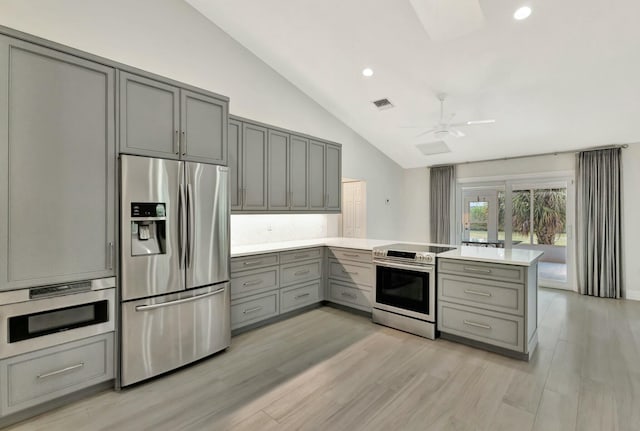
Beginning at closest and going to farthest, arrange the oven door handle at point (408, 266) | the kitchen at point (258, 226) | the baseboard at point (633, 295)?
the kitchen at point (258, 226), the oven door handle at point (408, 266), the baseboard at point (633, 295)

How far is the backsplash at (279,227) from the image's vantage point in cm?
398

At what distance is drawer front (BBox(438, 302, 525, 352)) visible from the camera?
2.71m

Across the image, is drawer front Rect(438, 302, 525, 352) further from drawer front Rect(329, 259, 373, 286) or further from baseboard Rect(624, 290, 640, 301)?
baseboard Rect(624, 290, 640, 301)

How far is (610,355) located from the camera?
2816 mm

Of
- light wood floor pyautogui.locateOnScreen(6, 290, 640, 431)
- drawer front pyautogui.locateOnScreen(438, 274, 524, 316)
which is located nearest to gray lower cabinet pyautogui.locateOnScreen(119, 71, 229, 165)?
light wood floor pyautogui.locateOnScreen(6, 290, 640, 431)

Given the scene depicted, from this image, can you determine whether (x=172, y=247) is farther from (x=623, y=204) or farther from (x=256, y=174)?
(x=623, y=204)

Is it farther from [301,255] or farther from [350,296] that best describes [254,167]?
[350,296]

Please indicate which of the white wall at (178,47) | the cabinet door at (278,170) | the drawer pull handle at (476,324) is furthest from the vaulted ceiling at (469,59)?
the drawer pull handle at (476,324)

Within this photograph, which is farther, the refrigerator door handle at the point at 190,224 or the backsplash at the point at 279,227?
the backsplash at the point at 279,227

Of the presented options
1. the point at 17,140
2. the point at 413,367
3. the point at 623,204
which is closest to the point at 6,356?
the point at 17,140

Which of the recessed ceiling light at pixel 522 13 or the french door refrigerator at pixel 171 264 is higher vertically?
the recessed ceiling light at pixel 522 13

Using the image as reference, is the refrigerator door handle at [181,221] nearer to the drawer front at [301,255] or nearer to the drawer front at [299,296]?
the drawer front at [301,255]

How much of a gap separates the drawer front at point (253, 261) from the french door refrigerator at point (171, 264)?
0.35 m

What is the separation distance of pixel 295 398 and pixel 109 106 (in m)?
2.52
